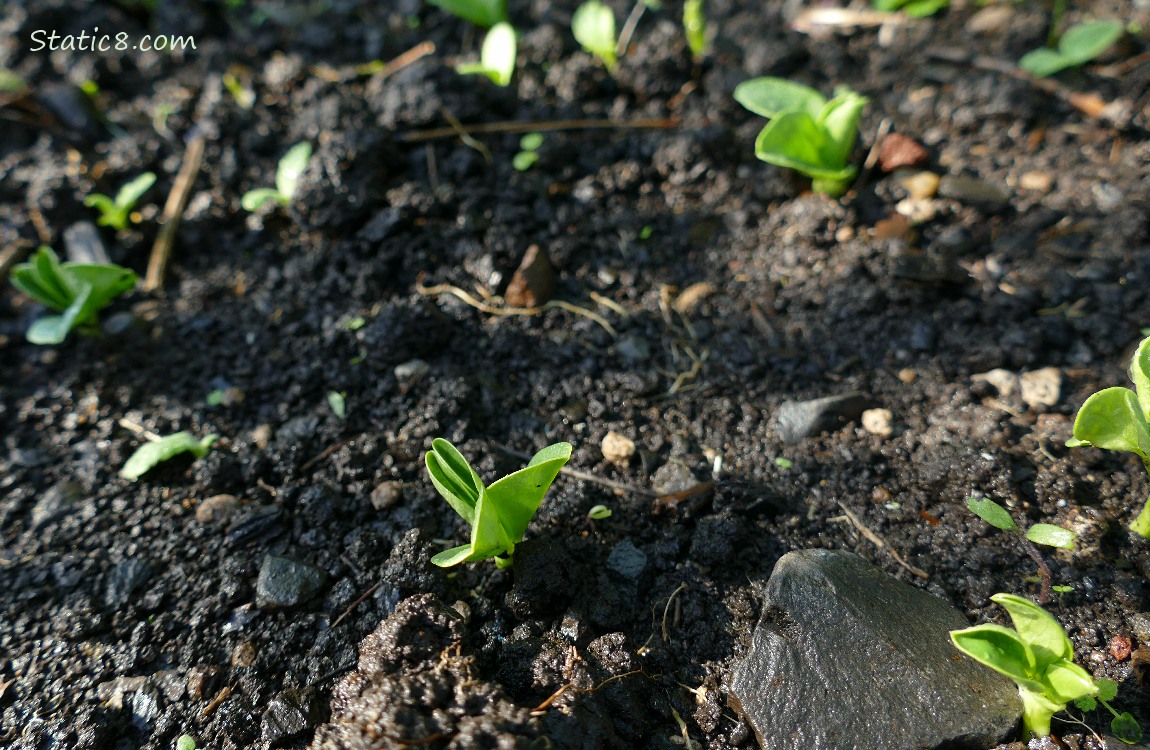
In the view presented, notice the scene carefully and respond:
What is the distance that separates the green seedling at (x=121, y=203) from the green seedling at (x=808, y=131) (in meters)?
1.97

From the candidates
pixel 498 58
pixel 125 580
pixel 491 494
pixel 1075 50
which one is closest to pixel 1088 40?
pixel 1075 50

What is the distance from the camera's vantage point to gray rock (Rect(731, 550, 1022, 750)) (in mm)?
1291

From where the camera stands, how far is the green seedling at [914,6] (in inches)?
109

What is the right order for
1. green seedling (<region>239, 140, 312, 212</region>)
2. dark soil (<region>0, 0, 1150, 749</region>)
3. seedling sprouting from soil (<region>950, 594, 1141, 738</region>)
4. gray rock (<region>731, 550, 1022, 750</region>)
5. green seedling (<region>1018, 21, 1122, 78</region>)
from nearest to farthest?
1. seedling sprouting from soil (<region>950, 594, 1141, 738</region>)
2. gray rock (<region>731, 550, 1022, 750</region>)
3. dark soil (<region>0, 0, 1150, 749</region>)
4. green seedling (<region>239, 140, 312, 212</region>)
5. green seedling (<region>1018, 21, 1122, 78</region>)

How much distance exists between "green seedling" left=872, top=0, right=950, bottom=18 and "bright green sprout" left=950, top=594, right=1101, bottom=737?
244 centimetres

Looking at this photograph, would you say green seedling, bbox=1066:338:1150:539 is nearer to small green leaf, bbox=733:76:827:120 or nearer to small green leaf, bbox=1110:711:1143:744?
small green leaf, bbox=1110:711:1143:744

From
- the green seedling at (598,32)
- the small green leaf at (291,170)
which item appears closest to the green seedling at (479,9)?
the green seedling at (598,32)

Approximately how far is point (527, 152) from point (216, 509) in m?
1.46

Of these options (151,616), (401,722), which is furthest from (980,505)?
(151,616)

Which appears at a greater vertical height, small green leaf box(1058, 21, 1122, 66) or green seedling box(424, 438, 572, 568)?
small green leaf box(1058, 21, 1122, 66)

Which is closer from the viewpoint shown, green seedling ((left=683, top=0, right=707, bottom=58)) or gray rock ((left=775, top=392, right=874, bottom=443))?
gray rock ((left=775, top=392, right=874, bottom=443))

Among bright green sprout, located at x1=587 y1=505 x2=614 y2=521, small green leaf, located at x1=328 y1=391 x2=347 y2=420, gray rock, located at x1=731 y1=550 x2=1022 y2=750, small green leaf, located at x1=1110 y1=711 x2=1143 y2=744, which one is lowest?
small green leaf, located at x1=1110 y1=711 x2=1143 y2=744

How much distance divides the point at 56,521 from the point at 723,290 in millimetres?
1859

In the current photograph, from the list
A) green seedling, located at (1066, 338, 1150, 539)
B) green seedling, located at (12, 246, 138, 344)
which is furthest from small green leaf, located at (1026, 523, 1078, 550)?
green seedling, located at (12, 246, 138, 344)
